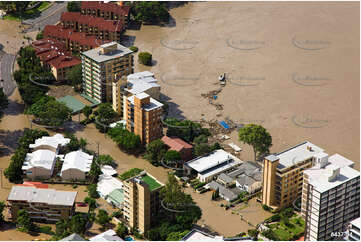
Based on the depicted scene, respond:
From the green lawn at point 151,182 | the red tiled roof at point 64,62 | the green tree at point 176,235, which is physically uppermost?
the red tiled roof at point 64,62

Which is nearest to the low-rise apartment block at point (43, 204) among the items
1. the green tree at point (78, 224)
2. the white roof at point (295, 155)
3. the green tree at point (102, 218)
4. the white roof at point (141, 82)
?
the green tree at point (78, 224)

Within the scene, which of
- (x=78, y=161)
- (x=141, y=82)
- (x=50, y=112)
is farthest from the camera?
(x=141, y=82)

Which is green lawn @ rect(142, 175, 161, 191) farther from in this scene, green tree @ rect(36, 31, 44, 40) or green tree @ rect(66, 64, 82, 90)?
green tree @ rect(36, 31, 44, 40)

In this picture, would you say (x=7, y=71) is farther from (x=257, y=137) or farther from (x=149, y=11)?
(x=257, y=137)

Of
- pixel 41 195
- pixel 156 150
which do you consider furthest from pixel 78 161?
pixel 156 150

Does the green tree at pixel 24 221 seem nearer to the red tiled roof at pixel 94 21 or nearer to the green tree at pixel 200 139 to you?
the green tree at pixel 200 139

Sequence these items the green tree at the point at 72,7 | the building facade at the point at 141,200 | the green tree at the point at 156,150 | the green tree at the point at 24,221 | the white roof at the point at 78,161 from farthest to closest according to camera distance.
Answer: the green tree at the point at 72,7
the green tree at the point at 156,150
the white roof at the point at 78,161
the green tree at the point at 24,221
the building facade at the point at 141,200
